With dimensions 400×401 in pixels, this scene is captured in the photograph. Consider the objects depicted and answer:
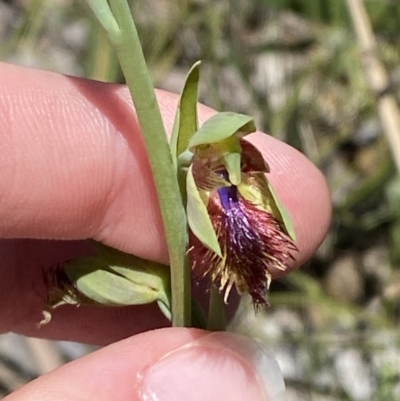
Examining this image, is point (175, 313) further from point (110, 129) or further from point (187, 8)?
point (187, 8)

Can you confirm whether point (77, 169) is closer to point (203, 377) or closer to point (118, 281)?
point (118, 281)

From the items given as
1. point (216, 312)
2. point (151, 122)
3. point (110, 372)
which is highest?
point (151, 122)

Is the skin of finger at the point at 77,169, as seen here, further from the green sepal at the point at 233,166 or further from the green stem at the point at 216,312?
the green sepal at the point at 233,166

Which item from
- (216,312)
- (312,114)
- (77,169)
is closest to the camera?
(216,312)

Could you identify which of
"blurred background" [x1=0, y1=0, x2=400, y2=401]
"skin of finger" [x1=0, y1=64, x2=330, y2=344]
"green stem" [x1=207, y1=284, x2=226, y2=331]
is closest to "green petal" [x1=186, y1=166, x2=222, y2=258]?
"green stem" [x1=207, y1=284, x2=226, y2=331]

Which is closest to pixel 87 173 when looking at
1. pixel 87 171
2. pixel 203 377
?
pixel 87 171

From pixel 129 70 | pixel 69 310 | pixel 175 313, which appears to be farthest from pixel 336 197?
pixel 129 70

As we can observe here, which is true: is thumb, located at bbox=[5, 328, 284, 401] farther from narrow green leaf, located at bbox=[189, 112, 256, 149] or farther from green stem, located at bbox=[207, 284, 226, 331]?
narrow green leaf, located at bbox=[189, 112, 256, 149]
